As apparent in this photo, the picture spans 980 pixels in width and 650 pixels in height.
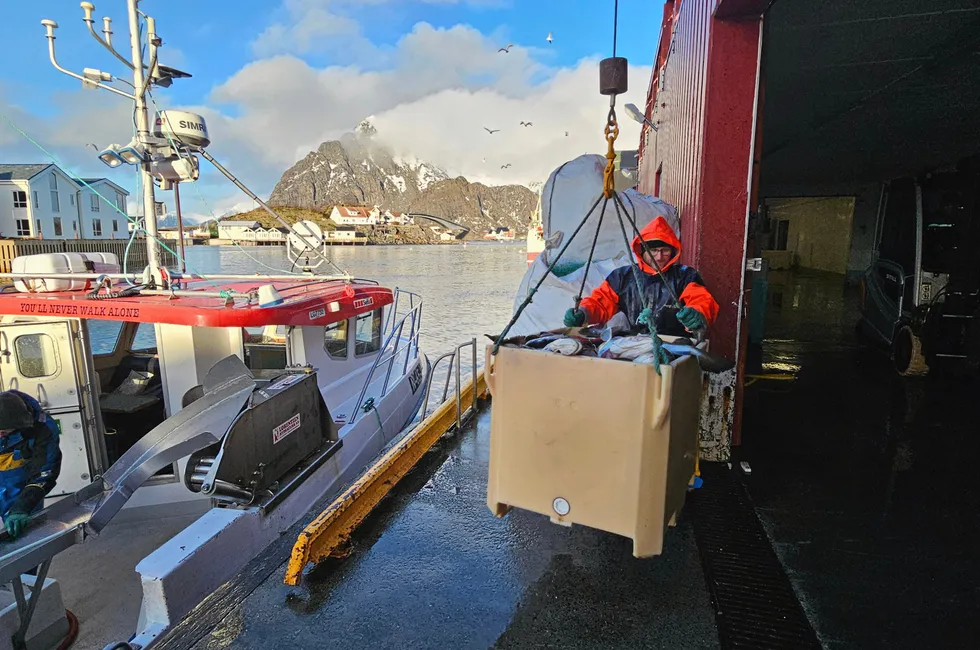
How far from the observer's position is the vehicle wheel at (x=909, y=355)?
615cm

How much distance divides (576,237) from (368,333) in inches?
123

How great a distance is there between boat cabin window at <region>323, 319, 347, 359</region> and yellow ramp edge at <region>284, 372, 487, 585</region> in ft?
6.84

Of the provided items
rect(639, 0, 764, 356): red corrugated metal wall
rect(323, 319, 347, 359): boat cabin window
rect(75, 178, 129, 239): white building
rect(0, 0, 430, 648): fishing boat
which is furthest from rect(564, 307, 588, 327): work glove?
rect(75, 178, 129, 239): white building

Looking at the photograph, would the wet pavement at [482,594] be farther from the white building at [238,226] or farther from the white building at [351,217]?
the white building at [351,217]

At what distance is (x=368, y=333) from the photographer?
7.50 m

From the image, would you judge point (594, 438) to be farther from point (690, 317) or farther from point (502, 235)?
point (502, 235)

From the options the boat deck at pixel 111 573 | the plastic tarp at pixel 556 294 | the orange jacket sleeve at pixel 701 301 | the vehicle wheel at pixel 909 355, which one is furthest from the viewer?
the plastic tarp at pixel 556 294

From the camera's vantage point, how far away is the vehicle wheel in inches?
242

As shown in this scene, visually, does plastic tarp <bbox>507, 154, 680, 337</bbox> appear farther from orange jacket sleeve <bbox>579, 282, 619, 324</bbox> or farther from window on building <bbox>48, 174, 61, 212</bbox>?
window on building <bbox>48, 174, 61, 212</bbox>

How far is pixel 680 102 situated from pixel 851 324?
6515 millimetres

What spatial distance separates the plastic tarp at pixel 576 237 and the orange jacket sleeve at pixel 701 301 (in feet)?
8.23

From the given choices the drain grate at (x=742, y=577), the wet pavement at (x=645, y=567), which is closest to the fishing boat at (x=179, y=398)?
the wet pavement at (x=645, y=567)

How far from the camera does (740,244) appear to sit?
3979 mm

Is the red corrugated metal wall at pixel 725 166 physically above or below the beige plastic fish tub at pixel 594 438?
above
